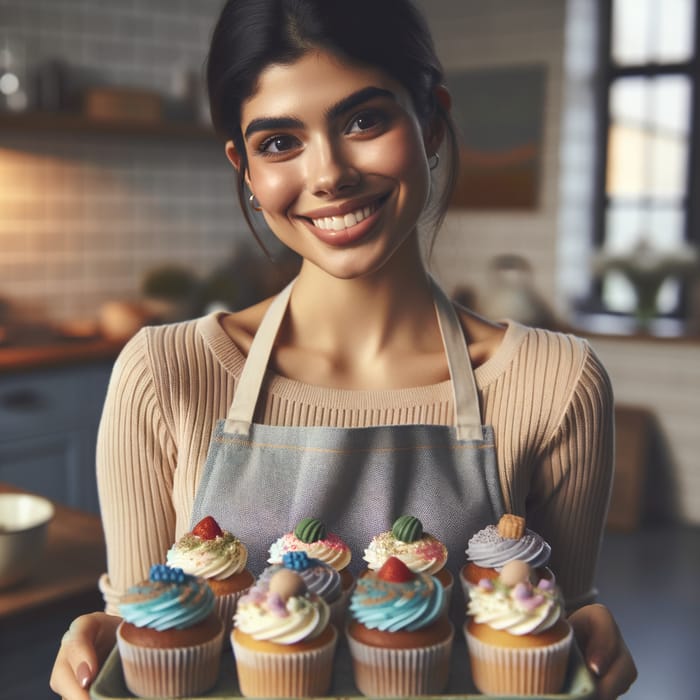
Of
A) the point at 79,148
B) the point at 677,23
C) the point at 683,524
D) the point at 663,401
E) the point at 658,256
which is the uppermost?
the point at 677,23

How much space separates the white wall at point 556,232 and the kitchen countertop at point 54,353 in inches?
72.8

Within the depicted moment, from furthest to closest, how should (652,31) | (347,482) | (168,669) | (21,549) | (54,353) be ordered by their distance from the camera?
(652,31)
(54,353)
(21,549)
(347,482)
(168,669)

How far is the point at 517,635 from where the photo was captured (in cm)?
107

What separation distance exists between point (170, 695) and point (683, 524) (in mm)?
4626

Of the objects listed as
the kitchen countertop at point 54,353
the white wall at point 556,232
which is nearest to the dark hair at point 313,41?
the kitchen countertop at point 54,353

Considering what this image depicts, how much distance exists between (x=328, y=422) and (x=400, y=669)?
0.45 m

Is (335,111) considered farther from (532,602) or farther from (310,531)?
(532,602)

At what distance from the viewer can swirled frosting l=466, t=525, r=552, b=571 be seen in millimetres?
1215

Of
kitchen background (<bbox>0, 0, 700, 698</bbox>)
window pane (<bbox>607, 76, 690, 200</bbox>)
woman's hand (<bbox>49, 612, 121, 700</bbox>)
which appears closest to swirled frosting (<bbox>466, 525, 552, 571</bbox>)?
woman's hand (<bbox>49, 612, 121, 700</bbox>)

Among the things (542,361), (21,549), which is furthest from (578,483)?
(21,549)

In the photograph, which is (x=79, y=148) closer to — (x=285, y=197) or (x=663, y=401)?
(x=663, y=401)

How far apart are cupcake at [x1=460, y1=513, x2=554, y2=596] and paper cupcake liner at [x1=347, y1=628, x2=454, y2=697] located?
17cm

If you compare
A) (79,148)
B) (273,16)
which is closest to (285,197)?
(273,16)

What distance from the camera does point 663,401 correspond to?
16.9 feet
